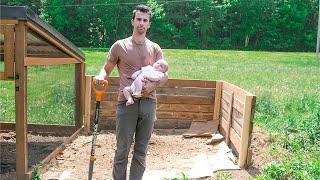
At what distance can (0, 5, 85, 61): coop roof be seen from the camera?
4980 mm

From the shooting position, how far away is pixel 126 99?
464 centimetres

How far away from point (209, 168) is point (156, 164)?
0.88 metres

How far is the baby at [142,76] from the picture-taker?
14.7 feet

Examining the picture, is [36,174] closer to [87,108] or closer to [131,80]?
[131,80]

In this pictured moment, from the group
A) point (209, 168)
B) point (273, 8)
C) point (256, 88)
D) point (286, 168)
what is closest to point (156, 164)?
point (209, 168)

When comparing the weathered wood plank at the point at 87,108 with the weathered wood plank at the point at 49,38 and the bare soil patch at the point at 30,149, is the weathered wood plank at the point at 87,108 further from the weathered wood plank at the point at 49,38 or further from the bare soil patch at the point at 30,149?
the bare soil patch at the point at 30,149

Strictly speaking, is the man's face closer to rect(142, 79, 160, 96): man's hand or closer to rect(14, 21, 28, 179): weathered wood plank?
rect(142, 79, 160, 96): man's hand

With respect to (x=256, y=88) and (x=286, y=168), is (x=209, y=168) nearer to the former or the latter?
(x=286, y=168)

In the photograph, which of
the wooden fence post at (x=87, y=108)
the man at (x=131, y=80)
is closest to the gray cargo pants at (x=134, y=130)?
the man at (x=131, y=80)

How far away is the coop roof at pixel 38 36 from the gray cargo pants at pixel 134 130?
1.36m

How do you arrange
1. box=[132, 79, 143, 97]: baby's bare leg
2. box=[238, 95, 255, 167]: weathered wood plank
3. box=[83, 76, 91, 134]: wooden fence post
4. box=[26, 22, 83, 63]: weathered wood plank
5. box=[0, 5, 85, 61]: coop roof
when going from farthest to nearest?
box=[83, 76, 91, 134]: wooden fence post < box=[238, 95, 255, 167]: weathered wood plank < box=[26, 22, 83, 63]: weathered wood plank < box=[0, 5, 85, 61]: coop roof < box=[132, 79, 143, 97]: baby's bare leg

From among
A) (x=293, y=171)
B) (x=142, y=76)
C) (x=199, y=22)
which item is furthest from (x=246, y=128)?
(x=199, y=22)

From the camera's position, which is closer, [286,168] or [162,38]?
[286,168]

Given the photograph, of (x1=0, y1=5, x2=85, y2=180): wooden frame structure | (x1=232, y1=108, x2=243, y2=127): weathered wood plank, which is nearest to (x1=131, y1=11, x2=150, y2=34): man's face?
(x1=0, y1=5, x2=85, y2=180): wooden frame structure
